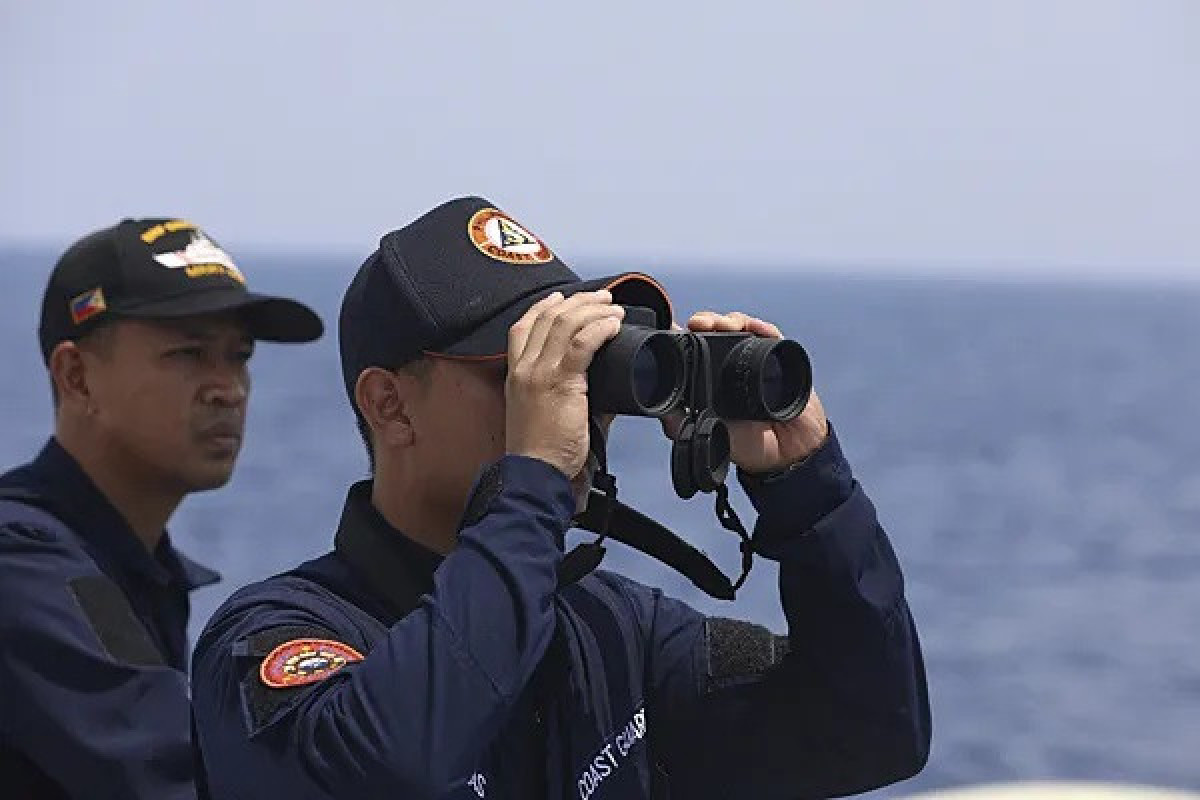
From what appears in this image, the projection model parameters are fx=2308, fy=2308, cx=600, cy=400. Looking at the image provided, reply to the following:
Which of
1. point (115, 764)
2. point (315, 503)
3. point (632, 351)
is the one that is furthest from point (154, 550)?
point (315, 503)

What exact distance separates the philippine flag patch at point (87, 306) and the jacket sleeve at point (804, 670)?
1770 mm

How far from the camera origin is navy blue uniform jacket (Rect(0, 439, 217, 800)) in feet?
10.6

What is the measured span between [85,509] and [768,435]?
168 centimetres

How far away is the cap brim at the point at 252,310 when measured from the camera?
167 inches

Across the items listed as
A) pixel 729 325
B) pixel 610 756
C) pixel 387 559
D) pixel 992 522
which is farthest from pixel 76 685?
pixel 992 522

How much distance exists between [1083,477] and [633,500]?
1251 cm

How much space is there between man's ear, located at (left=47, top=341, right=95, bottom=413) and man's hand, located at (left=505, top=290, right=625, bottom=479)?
1.98 metres

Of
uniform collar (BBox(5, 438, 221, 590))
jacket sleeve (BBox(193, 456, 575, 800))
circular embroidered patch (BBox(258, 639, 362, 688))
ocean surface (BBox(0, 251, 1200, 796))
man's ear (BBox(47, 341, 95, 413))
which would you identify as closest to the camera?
jacket sleeve (BBox(193, 456, 575, 800))

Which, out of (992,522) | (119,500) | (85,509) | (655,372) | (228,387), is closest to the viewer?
(655,372)

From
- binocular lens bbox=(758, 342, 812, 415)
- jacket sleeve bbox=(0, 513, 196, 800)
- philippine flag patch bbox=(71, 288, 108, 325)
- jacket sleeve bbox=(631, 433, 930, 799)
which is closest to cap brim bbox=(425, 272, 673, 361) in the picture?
binocular lens bbox=(758, 342, 812, 415)

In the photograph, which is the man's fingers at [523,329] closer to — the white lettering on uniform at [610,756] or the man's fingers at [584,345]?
the man's fingers at [584,345]

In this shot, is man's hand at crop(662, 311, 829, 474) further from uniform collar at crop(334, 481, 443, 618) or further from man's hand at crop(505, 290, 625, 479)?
uniform collar at crop(334, 481, 443, 618)

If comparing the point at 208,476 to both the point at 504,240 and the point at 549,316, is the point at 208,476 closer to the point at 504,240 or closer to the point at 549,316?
the point at 504,240

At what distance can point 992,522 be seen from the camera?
3128 centimetres
